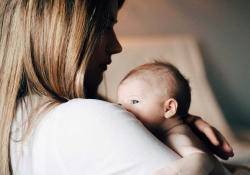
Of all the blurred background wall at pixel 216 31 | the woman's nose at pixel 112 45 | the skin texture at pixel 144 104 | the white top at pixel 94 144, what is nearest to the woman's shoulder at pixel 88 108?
the white top at pixel 94 144

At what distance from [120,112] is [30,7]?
422mm

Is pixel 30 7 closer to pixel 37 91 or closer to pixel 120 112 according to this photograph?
pixel 37 91

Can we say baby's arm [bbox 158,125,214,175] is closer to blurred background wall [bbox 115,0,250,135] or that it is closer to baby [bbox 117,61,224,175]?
baby [bbox 117,61,224,175]

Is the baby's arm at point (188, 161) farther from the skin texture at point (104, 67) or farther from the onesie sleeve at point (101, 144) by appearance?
the skin texture at point (104, 67)

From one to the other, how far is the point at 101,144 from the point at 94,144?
0.05 feet

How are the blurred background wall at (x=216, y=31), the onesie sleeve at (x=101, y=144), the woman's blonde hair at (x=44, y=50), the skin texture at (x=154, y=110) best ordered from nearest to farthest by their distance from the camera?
1. the onesie sleeve at (x=101, y=144)
2. the woman's blonde hair at (x=44, y=50)
3. the skin texture at (x=154, y=110)
4. the blurred background wall at (x=216, y=31)

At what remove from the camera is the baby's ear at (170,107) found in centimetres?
85

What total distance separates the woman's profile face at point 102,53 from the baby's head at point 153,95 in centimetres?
14

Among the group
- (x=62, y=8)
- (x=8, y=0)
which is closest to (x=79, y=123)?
(x=62, y=8)

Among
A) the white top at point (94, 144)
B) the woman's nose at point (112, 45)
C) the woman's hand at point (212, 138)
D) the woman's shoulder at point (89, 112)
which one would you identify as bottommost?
the woman's hand at point (212, 138)

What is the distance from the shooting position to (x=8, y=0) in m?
0.74

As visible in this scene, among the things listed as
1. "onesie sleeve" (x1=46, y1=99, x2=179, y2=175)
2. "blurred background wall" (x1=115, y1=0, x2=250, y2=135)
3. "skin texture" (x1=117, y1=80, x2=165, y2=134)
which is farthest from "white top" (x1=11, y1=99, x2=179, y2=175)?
"blurred background wall" (x1=115, y1=0, x2=250, y2=135)

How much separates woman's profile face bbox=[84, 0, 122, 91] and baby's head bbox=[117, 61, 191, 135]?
0.45 ft

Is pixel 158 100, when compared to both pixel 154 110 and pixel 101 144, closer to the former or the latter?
pixel 154 110
